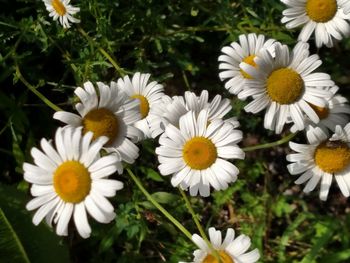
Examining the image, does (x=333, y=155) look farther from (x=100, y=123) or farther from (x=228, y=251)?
(x=100, y=123)

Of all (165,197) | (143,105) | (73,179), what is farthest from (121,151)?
(165,197)

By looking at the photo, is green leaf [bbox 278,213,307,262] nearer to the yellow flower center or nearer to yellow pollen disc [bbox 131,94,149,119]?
yellow pollen disc [bbox 131,94,149,119]

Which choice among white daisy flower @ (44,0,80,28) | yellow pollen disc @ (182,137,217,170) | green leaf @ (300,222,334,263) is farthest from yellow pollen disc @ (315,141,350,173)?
white daisy flower @ (44,0,80,28)

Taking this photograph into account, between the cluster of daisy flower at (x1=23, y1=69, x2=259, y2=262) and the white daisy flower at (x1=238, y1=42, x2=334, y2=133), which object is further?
the white daisy flower at (x1=238, y1=42, x2=334, y2=133)

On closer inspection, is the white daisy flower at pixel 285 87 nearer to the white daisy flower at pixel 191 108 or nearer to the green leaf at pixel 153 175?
the white daisy flower at pixel 191 108

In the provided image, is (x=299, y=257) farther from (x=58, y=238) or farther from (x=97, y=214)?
(x=97, y=214)

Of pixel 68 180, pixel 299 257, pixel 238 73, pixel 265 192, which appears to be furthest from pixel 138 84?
pixel 299 257

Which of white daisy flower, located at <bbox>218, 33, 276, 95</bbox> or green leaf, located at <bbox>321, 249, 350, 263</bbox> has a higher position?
white daisy flower, located at <bbox>218, 33, 276, 95</bbox>

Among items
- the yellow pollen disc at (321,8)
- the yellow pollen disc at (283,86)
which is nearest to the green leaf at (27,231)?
the yellow pollen disc at (283,86)

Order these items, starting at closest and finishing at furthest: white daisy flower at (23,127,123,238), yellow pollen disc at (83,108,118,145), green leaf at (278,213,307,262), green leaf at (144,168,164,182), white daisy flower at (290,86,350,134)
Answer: white daisy flower at (23,127,123,238) → yellow pollen disc at (83,108,118,145) → white daisy flower at (290,86,350,134) → green leaf at (144,168,164,182) → green leaf at (278,213,307,262)
